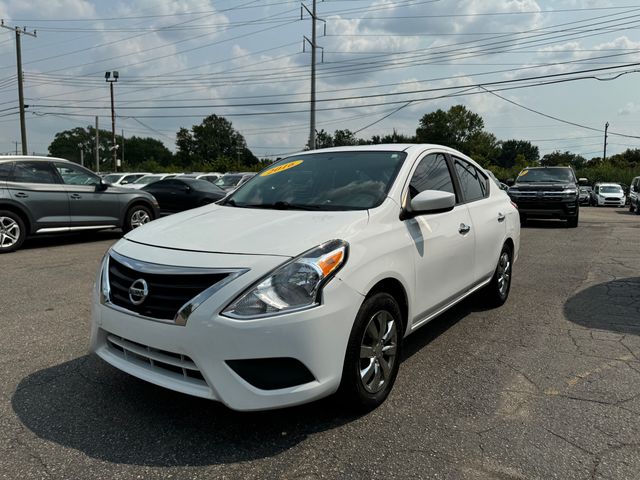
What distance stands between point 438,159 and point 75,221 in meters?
7.85

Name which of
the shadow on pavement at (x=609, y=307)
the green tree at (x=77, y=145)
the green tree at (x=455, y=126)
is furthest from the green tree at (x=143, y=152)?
the shadow on pavement at (x=609, y=307)

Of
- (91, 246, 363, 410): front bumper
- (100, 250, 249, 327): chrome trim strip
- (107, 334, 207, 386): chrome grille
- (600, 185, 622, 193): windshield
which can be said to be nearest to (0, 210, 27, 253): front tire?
(107, 334, 207, 386): chrome grille

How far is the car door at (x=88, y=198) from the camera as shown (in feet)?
31.3

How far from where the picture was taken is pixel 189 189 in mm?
13938

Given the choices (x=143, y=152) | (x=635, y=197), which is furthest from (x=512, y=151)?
(x=635, y=197)

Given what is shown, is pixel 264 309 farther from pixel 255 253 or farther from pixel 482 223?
pixel 482 223

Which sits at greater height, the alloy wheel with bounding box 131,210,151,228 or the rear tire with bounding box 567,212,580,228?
the alloy wheel with bounding box 131,210,151,228

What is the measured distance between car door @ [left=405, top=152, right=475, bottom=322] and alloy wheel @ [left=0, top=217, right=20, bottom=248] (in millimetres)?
7910

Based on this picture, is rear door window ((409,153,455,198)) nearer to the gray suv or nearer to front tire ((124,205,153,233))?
the gray suv

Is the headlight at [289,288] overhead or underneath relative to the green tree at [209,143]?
underneath

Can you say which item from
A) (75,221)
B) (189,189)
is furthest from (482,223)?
(189,189)

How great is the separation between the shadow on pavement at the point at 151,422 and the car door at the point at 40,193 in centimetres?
661

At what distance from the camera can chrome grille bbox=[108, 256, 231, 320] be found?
8.34ft

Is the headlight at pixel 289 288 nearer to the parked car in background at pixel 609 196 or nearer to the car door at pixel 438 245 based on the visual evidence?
the car door at pixel 438 245
